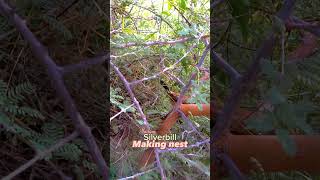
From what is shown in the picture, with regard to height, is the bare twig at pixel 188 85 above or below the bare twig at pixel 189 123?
above

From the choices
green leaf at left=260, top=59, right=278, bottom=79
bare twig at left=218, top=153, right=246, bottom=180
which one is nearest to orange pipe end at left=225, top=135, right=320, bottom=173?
bare twig at left=218, top=153, right=246, bottom=180

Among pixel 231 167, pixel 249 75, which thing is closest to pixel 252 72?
pixel 249 75

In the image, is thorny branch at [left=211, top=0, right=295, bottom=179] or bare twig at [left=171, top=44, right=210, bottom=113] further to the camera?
bare twig at [left=171, top=44, right=210, bottom=113]

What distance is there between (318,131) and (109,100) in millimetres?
265

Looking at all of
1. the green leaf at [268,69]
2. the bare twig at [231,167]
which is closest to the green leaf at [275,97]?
the green leaf at [268,69]

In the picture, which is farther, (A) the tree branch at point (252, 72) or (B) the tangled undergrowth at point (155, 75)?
(B) the tangled undergrowth at point (155, 75)

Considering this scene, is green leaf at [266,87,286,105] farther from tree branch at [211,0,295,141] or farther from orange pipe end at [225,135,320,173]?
orange pipe end at [225,135,320,173]

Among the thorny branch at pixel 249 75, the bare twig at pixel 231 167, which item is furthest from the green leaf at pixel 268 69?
the bare twig at pixel 231 167

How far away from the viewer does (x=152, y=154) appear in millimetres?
455

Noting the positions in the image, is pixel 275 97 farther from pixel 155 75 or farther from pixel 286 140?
pixel 155 75

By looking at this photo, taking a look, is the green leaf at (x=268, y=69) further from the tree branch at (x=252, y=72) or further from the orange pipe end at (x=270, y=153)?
the orange pipe end at (x=270, y=153)

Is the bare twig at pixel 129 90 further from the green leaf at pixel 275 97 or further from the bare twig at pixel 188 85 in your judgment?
the green leaf at pixel 275 97

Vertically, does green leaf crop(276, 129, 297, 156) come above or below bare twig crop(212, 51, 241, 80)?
below

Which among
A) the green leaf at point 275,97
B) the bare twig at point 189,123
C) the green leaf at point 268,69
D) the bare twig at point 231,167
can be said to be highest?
the green leaf at point 268,69
